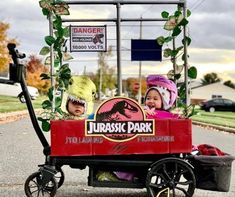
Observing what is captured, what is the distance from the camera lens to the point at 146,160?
19.2 feet

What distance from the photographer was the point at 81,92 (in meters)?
6.21

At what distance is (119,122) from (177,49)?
4.76 feet

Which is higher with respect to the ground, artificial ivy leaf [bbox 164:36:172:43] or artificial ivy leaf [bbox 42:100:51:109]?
artificial ivy leaf [bbox 164:36:172:43]

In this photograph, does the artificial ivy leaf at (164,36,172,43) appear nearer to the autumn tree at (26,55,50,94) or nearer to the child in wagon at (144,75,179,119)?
the child in wagon at (144,75,179,119)

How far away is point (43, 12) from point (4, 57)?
36.1m

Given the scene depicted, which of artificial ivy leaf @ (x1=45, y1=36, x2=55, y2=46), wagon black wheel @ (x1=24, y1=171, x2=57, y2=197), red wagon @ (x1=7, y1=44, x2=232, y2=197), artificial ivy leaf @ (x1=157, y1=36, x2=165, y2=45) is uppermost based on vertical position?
artificial ivy leaf @ (x1=157, y1=36, x2=165, y2=45)

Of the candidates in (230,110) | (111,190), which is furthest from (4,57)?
(111,190)

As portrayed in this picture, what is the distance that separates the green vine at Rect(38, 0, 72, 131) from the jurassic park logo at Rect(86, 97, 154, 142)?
0.52 meters

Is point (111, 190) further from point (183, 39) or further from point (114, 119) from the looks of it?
point (183, 39)

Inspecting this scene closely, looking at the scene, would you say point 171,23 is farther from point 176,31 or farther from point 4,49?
point 4,49

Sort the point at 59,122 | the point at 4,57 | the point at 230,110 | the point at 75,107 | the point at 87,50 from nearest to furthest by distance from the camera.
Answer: the point at 59,122 → the point at 75,107 → the point at 87,50 → the point at 4,57 → the point at 230,110

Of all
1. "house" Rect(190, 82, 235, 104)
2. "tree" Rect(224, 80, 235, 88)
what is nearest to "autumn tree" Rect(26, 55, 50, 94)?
"house" Rect(190, 82, 235, 104)

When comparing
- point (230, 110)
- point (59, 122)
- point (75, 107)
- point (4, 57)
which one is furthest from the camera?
point (230, 110)

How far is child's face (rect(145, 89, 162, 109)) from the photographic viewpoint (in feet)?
20.4
